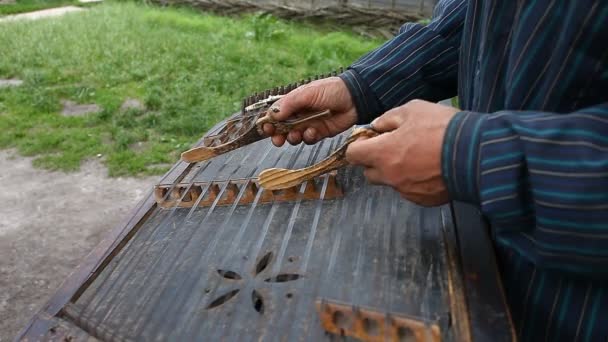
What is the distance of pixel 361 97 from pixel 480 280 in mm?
641

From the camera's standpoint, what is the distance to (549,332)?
2.73 ft

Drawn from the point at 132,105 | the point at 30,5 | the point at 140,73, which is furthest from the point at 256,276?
the point at 30,5

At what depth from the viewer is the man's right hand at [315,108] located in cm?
131

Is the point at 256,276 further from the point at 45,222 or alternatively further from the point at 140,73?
the point at 140,73

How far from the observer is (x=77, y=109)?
A: 4953mm

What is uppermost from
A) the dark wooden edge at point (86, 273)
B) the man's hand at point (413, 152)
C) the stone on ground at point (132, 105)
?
the man's hand at point (413, 152)

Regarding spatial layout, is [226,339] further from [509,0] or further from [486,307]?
[509,0]

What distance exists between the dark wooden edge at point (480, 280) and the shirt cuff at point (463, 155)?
0.13 metres

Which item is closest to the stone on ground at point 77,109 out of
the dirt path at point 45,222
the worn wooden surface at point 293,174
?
the dirt path at point 45,222

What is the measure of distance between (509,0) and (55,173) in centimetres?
→ 361

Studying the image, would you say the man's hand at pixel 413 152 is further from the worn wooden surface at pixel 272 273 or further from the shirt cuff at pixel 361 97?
the shirt cuff at pixel 361 97

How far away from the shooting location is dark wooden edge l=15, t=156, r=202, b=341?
922 mm

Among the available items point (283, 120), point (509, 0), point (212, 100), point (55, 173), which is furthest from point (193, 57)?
point (509, 0)

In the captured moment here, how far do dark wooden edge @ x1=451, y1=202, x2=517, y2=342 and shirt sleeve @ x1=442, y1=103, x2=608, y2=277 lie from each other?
76 mm
